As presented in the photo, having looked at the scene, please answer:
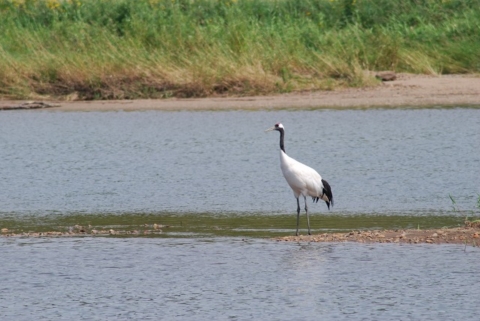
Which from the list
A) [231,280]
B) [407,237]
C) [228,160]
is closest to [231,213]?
[407,237]

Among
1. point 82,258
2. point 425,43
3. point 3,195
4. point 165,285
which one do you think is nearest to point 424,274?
point 165,285

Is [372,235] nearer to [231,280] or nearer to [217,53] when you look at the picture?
[231,280]

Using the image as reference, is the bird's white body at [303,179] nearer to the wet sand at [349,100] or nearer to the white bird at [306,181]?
the white bird at [306,181]

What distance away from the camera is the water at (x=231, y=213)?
862cm

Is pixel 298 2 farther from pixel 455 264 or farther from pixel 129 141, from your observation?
pixel 455 264

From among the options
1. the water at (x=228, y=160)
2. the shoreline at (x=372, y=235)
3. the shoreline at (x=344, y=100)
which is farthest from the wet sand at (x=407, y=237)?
the shoreline at (x=344, y=100)

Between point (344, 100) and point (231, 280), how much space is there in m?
13.8

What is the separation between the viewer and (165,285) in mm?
9195

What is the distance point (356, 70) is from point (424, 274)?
47.7ft

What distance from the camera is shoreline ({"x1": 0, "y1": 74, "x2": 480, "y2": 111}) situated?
73.6ft

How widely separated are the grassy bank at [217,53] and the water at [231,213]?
1781 mm

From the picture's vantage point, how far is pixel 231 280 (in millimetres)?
9312

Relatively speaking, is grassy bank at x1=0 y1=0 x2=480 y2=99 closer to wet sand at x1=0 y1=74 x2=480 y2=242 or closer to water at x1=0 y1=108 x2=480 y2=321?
wet sand at x1=0 y1=74 x2=480 y2=242

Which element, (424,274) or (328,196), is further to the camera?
(328,196)
